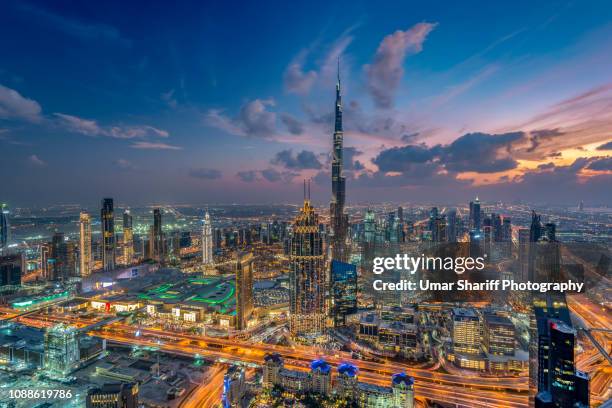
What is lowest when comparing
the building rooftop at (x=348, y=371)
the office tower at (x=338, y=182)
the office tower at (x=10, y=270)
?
the building rooftop at (x=348, y=371)

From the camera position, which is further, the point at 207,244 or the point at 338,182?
the point at 338,182

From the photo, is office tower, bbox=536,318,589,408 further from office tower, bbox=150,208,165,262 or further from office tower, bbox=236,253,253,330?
office tower, bbox=150,208,165,262

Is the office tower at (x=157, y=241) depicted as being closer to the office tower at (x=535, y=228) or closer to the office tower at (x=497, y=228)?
the office tower at (x=497, y=228)

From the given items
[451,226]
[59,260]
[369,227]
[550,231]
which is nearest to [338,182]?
[369,227]

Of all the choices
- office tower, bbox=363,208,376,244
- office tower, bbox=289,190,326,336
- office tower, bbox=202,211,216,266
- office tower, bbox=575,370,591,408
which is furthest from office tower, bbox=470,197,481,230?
office tower, bbox=202,211,216,266

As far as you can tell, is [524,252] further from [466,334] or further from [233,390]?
[233,390]

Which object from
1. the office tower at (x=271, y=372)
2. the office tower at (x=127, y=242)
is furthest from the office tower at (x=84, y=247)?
the office tower at (x=271, y=372)
